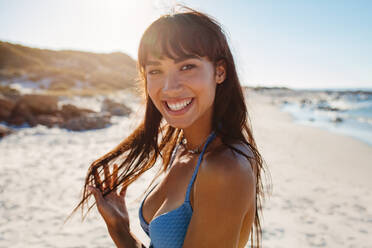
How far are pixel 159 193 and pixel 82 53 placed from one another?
77615 mm

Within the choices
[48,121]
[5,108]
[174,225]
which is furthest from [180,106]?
[5,108]

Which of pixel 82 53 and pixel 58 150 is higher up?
pixel 82 53

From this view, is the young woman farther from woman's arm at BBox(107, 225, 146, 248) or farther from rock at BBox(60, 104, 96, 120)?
rock at BBox(60, 104, 96, 120)

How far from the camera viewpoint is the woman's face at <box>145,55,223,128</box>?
1.41 metres

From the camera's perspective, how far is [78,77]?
122 feet

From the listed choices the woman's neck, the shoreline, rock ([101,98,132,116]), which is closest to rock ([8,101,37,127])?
rock ([101,98,132,116])

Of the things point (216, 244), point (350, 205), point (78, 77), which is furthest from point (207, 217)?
point (78, 77)

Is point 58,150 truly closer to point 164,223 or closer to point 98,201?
point 98,201

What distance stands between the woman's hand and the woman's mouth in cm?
77

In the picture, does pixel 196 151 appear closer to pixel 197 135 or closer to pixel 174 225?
pixel 197 135

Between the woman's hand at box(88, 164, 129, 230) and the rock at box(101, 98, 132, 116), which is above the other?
the woman's hand at box(88, 164, 129, 230)

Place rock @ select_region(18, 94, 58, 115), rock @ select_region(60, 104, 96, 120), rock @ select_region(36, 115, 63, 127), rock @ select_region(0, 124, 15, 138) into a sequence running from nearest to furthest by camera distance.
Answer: rock @ select_region(0, 124, 15, 138)
rock @ select_region(36, 115, 63, 127)
rock @ select_region(18, 94, 58, 115)
rock @ select_region(60, 104, 96, 120)

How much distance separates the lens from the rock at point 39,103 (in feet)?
38.8

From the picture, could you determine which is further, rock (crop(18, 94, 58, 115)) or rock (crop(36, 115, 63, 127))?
rock (crop(18, 94, 58, 115))
